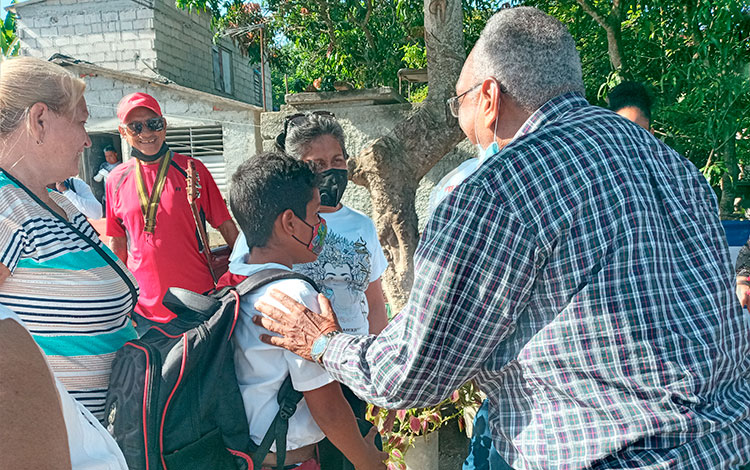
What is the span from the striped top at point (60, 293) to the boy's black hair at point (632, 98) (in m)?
3.13

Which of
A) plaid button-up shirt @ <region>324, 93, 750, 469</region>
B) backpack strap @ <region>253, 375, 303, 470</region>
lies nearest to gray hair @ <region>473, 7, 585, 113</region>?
plaid button-up shirt @ <region>324, 93, 750, 469</region>

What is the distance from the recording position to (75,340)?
1666 millimetres

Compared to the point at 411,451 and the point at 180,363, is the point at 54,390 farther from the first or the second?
the point at 411,451

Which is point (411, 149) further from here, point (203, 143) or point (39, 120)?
point (203, 143)

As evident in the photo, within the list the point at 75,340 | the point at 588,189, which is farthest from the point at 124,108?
the point at 588,189

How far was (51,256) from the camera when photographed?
1.64 metres

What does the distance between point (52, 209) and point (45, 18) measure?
588 inches

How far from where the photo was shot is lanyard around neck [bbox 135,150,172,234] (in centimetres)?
338

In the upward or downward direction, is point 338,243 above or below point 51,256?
below

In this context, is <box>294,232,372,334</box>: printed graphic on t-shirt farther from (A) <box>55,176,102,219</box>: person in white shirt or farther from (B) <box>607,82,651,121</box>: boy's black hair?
(A) <box>55,176,102,219</box>: person in white shirt

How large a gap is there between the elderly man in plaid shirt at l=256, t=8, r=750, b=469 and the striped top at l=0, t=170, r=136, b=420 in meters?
0.85

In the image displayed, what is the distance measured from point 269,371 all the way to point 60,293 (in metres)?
0.62

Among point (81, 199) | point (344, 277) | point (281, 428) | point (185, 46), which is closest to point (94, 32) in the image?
point (185, 46)

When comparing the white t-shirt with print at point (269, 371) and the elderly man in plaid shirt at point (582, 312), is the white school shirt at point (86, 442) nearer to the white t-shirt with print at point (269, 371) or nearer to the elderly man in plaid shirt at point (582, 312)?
the white t-shirt with print at point (269, 371)
